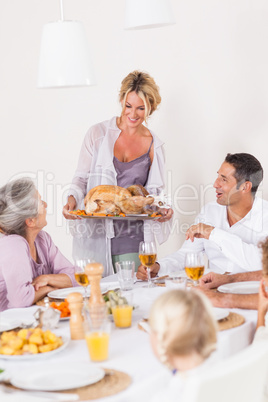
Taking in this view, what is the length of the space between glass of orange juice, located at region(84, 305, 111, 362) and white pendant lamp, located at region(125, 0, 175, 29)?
115 centimetres

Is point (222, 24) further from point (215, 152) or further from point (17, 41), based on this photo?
point (17, 41)

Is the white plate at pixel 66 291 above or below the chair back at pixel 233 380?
below

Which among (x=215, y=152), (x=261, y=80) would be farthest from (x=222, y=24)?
Result: (x=215, y=152)

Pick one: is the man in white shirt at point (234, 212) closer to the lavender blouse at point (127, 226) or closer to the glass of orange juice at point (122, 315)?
the lavender blouse at point (127, 226)

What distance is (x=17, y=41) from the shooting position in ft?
13.8

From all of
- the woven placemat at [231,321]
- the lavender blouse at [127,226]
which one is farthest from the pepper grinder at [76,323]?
the lavender blouse at [127,226]

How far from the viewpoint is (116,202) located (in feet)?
8.86

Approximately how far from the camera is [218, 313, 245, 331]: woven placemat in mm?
1620

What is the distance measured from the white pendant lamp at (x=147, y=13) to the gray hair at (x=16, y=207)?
0.72 meters

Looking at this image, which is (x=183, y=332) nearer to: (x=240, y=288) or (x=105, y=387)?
(x=105, y=387)

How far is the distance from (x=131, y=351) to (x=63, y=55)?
0.93 m

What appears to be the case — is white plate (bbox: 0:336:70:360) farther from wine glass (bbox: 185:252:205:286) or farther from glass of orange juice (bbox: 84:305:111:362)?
wine glass (bbox: 185:252:205:286)

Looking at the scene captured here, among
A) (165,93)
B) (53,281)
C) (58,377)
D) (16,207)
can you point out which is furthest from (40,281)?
(165,93)

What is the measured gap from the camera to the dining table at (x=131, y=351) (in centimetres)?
128
